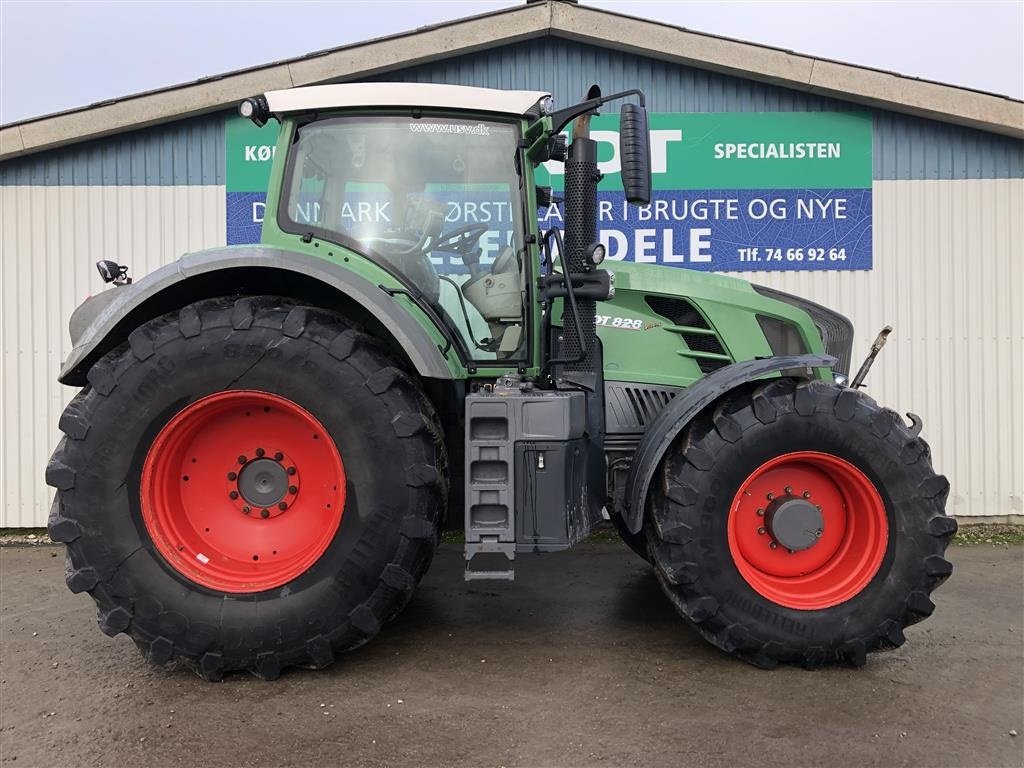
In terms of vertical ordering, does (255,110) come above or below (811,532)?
above

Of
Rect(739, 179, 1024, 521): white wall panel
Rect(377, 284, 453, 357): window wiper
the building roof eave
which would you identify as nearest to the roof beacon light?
Rect(377, 284, 453, 357): window wiper

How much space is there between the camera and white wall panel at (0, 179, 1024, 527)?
5.72m

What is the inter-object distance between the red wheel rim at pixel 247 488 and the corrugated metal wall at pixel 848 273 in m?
3.49

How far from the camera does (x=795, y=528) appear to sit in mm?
3018

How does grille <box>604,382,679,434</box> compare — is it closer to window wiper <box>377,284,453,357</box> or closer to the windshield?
the windshield

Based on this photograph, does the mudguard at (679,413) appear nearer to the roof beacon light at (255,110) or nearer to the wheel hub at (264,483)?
the wheel hub at (264,483)

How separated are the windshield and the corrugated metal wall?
2.85m

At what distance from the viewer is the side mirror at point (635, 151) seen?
9.22 feet

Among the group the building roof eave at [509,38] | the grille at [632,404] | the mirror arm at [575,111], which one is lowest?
the grille at [632,404]

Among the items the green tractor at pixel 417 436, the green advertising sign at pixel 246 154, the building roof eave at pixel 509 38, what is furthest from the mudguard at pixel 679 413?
the green advertising sign at pixel 246 154

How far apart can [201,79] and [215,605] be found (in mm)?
4455

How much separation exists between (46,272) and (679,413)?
535cm

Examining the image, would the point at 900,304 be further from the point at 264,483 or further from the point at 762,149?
the point at 264,483

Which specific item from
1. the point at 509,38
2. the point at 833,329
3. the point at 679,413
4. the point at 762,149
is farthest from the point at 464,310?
the point at 762,149
